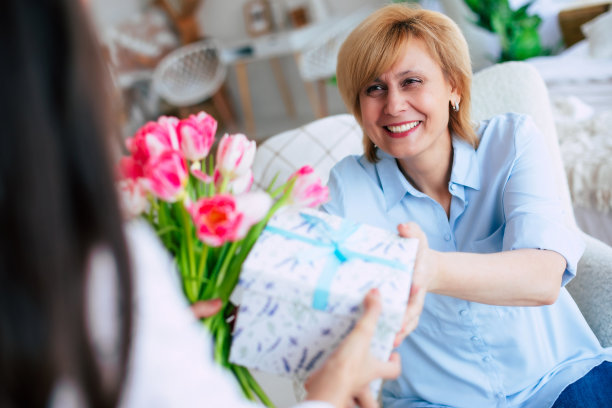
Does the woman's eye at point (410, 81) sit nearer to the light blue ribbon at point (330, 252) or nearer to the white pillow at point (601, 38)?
the light blue ribbon at point (330, 252)

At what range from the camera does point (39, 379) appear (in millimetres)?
378

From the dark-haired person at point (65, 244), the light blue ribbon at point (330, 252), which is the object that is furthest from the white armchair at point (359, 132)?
the dark-haired person at point (65, 244)

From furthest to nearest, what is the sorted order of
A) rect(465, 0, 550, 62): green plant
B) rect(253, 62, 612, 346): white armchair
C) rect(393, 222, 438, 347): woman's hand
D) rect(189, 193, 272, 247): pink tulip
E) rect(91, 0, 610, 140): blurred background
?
rect(91, 0, 610, 140): blurred background < rect(465, 0, 550, 62): green plant < rect(253, 62, 612, 346): white armchair < rect(393, 222, 438, 347): woman's hand < rect(189, 193, 272, 247): pink tulip

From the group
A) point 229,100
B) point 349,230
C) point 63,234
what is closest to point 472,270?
point 349,230

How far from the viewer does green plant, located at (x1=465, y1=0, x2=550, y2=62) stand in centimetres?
346

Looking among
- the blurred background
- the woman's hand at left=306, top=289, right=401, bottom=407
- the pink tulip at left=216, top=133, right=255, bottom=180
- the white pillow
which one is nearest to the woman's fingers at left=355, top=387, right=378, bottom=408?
the woman's hand at left=306, top=289, right=401, bottom=407

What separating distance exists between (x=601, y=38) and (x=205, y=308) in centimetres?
303

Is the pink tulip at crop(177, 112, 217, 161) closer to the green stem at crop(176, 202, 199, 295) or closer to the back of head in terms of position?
the green stem at crop(176, 202, 199, 295)

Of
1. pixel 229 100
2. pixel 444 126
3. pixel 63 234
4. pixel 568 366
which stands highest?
pixel 63 234

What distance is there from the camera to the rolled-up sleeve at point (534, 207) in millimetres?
863

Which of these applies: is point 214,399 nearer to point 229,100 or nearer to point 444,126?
point 444,126

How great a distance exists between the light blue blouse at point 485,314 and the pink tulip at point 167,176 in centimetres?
58

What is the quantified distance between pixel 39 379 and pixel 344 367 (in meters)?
0.31

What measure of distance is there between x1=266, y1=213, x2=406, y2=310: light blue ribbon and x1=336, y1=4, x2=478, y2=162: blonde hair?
1.50 ft
